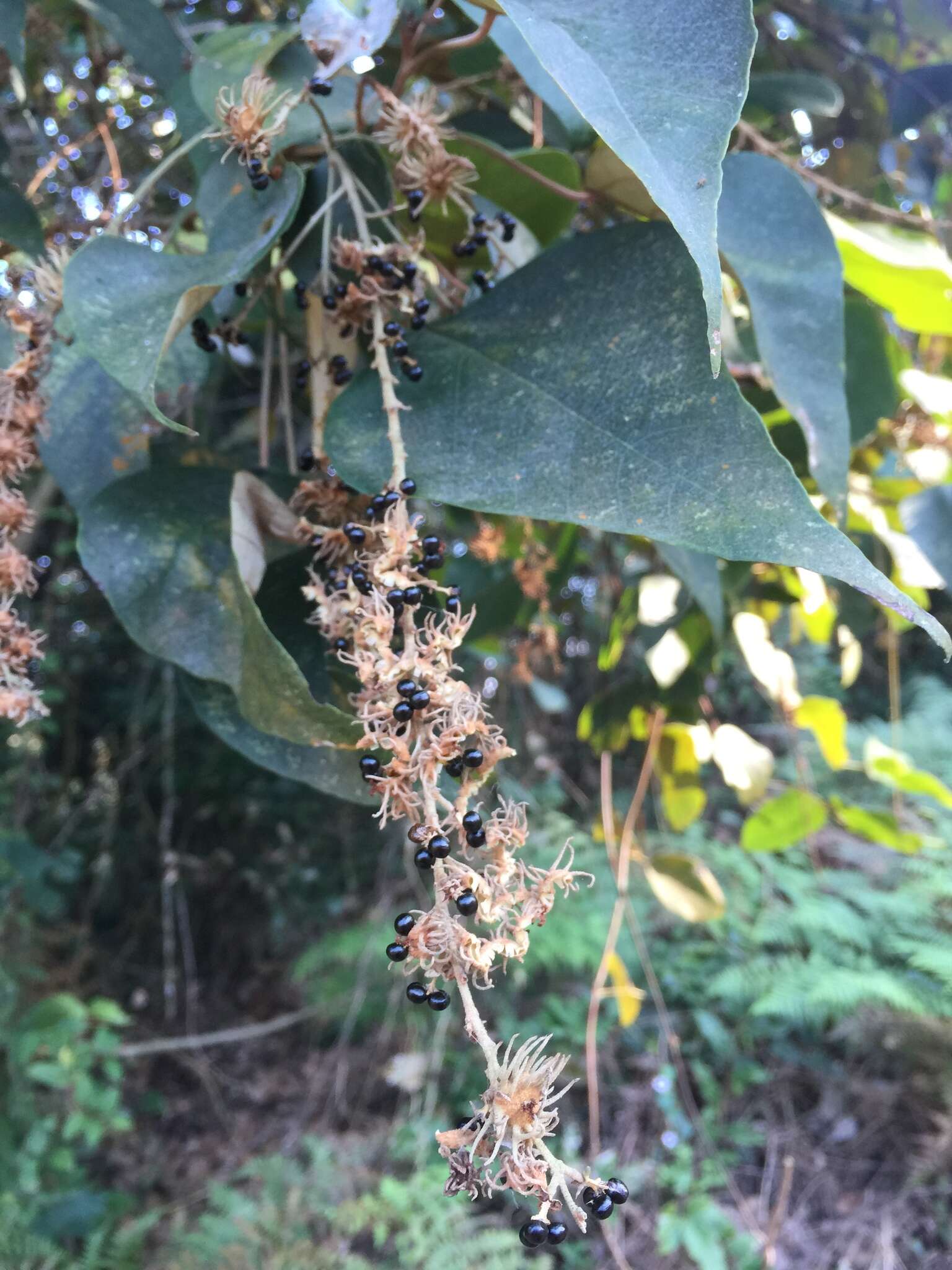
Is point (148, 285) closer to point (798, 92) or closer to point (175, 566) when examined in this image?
point (175, 566)

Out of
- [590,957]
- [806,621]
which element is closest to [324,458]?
[806,621]

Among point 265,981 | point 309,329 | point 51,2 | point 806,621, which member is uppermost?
point 51,2

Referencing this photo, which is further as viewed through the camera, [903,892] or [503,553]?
[903,892]

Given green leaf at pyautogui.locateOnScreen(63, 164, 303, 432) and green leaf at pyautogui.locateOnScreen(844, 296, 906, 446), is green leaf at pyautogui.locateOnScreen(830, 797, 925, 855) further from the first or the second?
green leaf at pyautogui.locateOnScreen(63, 164, 303, 432)

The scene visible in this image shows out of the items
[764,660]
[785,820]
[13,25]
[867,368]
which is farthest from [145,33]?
[785,820]

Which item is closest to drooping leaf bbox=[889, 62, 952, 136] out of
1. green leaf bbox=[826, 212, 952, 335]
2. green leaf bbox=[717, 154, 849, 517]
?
green leaf bbox=[826, 212, 952, 335]

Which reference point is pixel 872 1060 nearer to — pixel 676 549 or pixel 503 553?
pixel 503 553

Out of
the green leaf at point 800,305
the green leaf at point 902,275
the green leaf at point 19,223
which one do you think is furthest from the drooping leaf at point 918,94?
the green leaf at point 19,223
